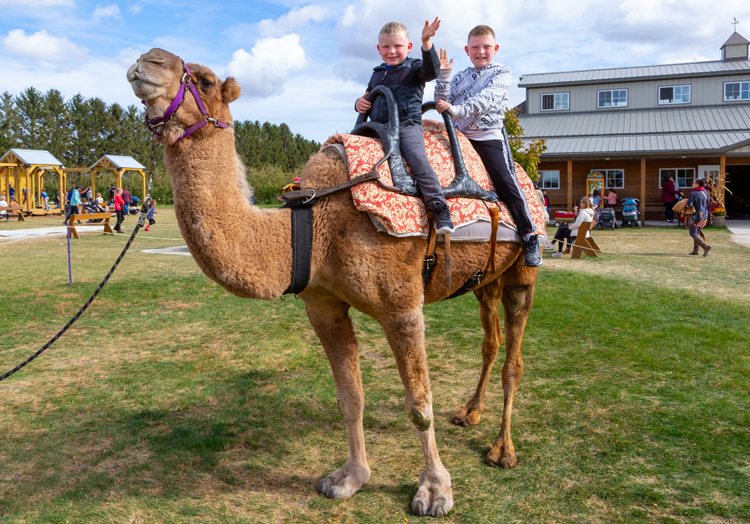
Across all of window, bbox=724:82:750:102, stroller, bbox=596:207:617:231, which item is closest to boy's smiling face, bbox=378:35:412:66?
stroller, bbox=596:207:617:231

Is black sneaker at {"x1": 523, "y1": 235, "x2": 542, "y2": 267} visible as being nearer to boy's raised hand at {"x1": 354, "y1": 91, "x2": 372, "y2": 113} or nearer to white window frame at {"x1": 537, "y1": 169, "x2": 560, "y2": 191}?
boy's raised hand at {"x1": 354, "y1": 91, "x2": 372, "y2": 113}

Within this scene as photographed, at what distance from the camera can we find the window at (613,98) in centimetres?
3145

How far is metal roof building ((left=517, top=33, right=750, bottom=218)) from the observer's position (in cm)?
2598

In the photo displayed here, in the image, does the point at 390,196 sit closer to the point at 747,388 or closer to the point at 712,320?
the point at 747,388

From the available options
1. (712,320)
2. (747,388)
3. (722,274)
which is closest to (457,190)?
(747,388)

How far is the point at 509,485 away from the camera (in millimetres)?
3658

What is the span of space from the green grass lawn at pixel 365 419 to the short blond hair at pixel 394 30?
294 cm

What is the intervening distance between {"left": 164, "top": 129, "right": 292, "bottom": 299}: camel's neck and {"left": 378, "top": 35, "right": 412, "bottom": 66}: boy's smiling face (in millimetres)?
1231

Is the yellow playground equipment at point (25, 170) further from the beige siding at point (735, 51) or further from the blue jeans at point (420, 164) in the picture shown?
the beige siding at point (735, 51)

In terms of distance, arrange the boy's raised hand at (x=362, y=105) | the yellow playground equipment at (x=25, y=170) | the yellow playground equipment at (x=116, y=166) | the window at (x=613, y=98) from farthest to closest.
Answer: the yellow playground equipment at (x=116, y=166) < the yellow playground equipment at (x=25, y=170) < the window at (x=613, y=98) < the boy's raised hand at (x=362, y=105)

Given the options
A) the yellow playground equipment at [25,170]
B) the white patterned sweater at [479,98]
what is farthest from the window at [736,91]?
the yellow playground equipment at [25,170]

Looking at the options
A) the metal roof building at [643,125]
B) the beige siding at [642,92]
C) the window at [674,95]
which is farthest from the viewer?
the window at [674,95]

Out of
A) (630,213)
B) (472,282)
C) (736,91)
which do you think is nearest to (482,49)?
(472,282)

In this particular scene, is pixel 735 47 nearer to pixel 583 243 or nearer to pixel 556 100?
pixel 556 100
